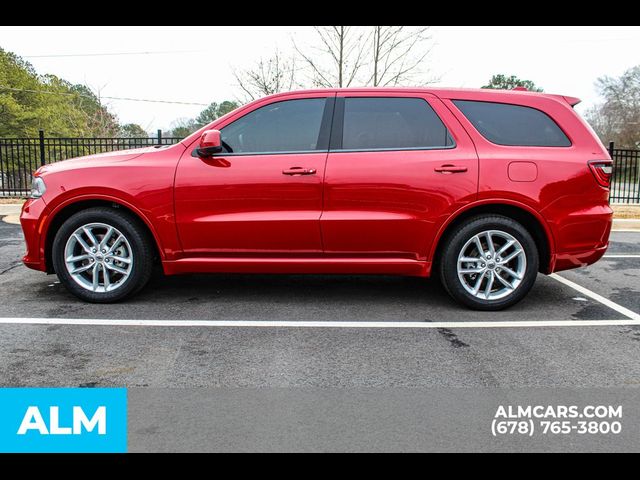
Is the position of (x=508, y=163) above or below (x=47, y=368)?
above

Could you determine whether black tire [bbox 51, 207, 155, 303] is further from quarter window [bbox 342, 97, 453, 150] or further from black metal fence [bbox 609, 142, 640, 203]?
black metal fence [bbox 609, 142, 640, 203]

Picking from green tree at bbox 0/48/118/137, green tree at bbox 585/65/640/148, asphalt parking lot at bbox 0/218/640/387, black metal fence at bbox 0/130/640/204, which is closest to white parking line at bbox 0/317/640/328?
asphalt parking lot at bbox 0/218/640/387

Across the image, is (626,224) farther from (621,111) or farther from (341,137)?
(621,111)

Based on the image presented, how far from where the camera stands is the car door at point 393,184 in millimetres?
5148

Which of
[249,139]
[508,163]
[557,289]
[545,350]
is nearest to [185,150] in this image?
[249,139]

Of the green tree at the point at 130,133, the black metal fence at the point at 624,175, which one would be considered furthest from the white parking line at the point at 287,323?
the green tree at the point at 130,133

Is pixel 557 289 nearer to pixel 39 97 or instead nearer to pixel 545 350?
pixel 545 350

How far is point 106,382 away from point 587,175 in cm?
403

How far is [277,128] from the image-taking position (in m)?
5.32

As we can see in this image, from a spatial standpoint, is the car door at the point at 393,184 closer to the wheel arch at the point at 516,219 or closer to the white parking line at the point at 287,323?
the wheel arch at the point at 516,219

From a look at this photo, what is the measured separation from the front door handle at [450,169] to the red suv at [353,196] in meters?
0.01

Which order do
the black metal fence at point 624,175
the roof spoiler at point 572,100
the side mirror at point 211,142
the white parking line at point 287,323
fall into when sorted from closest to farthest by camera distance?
the white parking line at point 287,323 < the side mirror at point 211,142 < the roof spoiler at point 572,100 < the black metal fence at point 624,175
